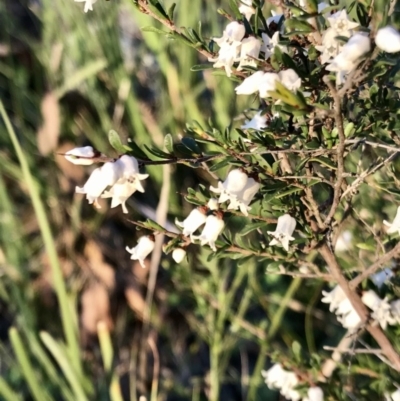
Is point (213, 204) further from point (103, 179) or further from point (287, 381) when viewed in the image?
point (287, 381)

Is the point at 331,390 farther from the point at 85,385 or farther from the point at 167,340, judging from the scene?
the point at 167,340

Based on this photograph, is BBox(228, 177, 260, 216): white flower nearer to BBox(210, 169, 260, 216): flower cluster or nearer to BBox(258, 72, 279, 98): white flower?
BBox(210, 169, 260, 216): flower cluster

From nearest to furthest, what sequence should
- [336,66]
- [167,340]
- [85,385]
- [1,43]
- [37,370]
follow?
[336,66]
[85,385]
[37,370]
[167,340]
[1,43]

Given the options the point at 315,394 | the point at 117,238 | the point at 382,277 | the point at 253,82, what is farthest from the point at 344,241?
the point at 117,238

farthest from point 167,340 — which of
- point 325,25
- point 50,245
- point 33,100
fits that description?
point 325,25

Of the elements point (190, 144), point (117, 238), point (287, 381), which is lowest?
point (117, 238)
